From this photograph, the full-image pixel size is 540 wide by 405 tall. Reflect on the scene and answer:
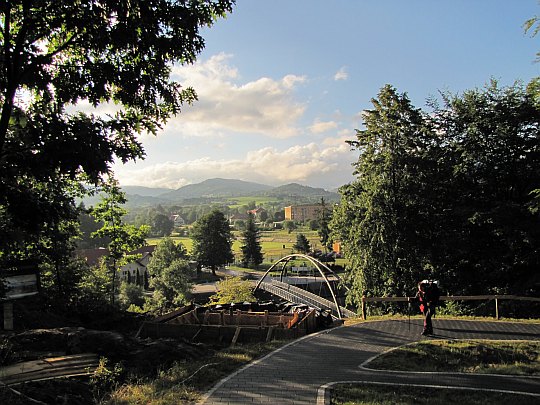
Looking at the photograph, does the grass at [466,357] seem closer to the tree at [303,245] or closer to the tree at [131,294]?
the tree at [131,294]

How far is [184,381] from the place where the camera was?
836 cm

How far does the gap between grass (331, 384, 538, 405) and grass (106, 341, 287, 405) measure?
272 cm

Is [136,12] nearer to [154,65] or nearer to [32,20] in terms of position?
[154,65]

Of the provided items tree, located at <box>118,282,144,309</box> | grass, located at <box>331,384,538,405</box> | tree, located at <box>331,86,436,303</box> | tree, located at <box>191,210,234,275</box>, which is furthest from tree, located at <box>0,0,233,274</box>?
tree, located at <box>191,210,234,275</box>

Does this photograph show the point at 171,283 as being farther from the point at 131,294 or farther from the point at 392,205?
the point at 392,205

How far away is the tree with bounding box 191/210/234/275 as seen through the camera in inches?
2854

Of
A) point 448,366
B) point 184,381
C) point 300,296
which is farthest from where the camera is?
point 300,296

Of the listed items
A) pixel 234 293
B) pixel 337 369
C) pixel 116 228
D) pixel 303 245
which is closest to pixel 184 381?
pixel 337 369

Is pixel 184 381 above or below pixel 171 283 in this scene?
above

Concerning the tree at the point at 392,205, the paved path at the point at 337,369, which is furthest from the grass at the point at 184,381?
the tree at the point at 392,205

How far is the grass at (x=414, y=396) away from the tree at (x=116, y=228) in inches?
651

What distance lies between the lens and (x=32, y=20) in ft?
25.3

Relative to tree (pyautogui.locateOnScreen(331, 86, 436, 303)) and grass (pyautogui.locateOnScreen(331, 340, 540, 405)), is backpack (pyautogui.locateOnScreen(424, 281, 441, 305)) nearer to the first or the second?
grass (pyautogui.locateOnScreen(331, 340, 540, 405))

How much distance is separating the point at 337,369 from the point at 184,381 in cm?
374
